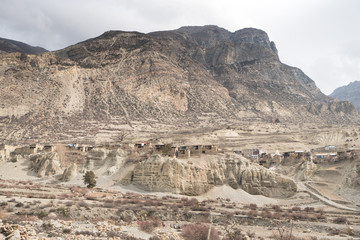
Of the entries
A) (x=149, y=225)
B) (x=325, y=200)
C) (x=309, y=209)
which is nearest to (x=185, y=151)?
(x=309, y=209)

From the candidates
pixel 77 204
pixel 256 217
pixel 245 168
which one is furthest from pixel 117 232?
pixel 245 168

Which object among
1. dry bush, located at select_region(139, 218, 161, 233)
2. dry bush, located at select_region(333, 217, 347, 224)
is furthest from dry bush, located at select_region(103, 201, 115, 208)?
dry bush, located at select_region(333, 217, 347, 224)

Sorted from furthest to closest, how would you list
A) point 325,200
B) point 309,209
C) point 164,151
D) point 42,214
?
1. point 164,151
2. point 325,200
3. point 309,209
4. point 42,214

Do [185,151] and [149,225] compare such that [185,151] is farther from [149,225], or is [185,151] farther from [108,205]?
[149,225]

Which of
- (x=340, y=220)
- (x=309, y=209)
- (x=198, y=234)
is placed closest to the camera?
(x=198, y=234)

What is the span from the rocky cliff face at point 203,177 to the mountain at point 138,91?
4538 centimetres

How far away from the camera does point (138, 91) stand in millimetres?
105000

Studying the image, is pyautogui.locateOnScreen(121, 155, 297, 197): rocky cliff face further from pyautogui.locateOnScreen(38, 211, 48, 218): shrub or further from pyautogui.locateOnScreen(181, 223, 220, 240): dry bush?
pyautogui.locateOnScreen(38, 211, 48, 218): shrub

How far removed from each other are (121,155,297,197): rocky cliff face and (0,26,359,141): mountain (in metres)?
45.4

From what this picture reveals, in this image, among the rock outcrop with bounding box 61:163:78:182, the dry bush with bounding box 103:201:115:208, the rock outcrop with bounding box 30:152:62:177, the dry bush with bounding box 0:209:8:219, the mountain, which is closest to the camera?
the dry bush with bounding box 0:209:8:219

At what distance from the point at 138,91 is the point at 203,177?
78747 millimetres

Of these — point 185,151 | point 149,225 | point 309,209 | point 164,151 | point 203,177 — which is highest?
point 185,151

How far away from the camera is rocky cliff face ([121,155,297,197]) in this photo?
2866 centimetres

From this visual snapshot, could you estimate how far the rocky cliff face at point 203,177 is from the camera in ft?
94.0
